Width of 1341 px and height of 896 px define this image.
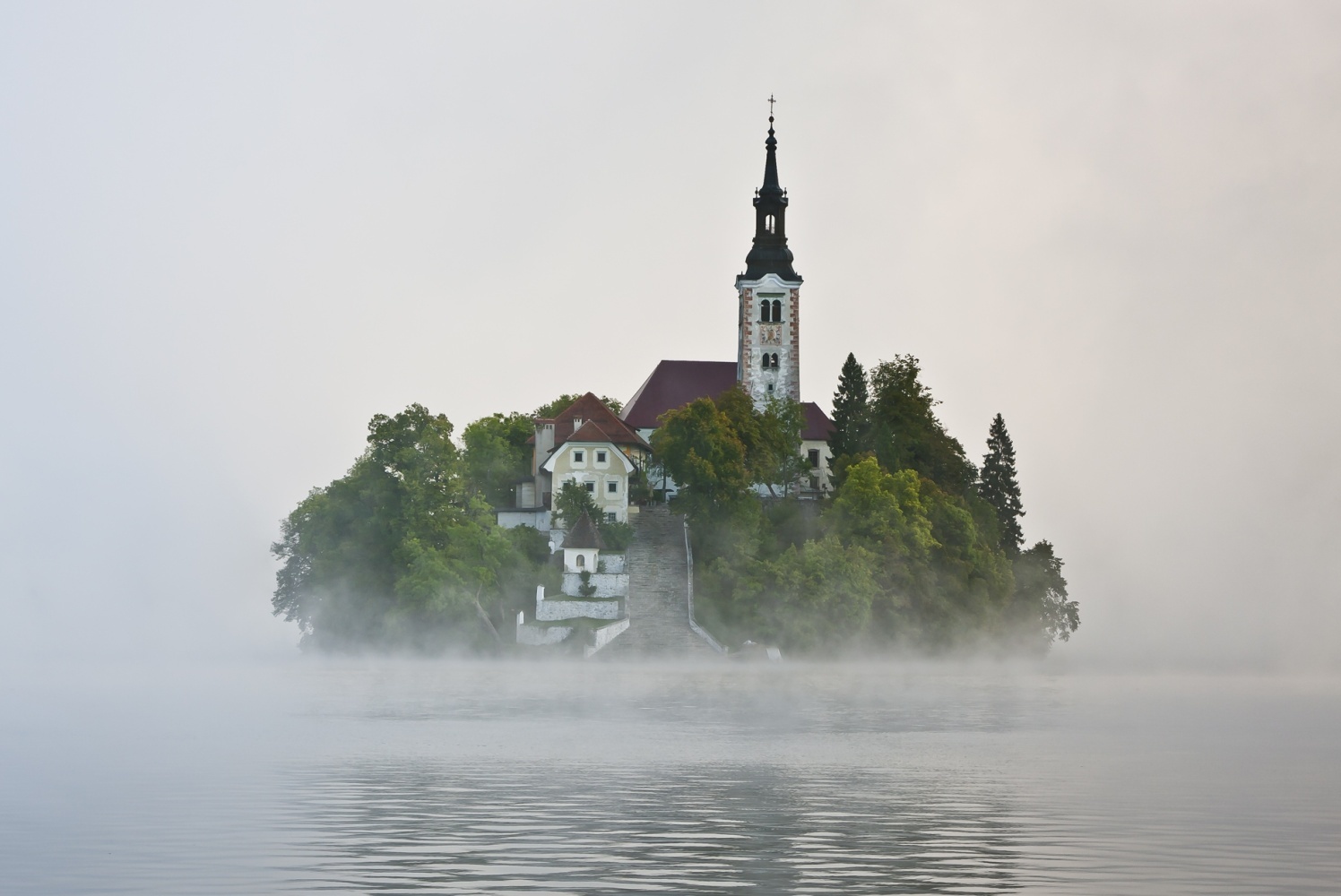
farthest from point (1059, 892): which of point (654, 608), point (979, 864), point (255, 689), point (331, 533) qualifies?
point (331, 533)

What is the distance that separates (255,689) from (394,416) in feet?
88.1

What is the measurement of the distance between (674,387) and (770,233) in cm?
1206

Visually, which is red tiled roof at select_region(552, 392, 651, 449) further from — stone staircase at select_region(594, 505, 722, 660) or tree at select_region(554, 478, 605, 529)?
stone staircase at select_region(594, 505, 722, 660)

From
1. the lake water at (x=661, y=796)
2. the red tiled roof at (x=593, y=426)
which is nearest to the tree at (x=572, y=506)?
the red tiled roof at (x=593, y=426)

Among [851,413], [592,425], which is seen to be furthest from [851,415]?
[592,425]

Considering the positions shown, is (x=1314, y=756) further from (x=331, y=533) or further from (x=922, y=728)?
(x=331, y=533)

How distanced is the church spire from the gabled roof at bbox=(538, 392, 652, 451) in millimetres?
15628

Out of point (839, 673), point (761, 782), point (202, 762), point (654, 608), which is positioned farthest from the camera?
point (654, 608)

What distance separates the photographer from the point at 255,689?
189 ft

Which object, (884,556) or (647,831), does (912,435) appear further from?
(647,831)

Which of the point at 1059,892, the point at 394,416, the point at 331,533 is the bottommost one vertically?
the point at 1059,892

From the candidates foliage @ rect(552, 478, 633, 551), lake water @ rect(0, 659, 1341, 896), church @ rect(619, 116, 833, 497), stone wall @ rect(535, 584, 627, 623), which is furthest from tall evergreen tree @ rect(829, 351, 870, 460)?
lake water @ rect(0, 659, 1341, 896)

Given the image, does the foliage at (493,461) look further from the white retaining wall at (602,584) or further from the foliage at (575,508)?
the white retaining wall at (602,584)

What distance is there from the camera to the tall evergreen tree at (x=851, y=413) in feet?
323
